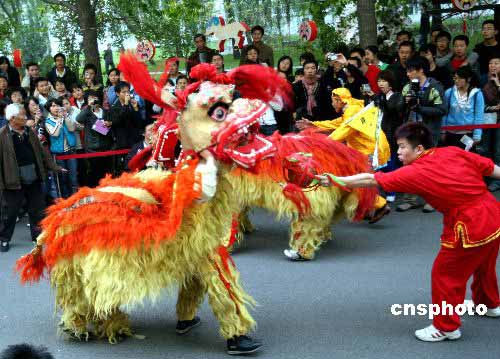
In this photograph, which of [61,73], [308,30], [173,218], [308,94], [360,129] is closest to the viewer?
[173,218]

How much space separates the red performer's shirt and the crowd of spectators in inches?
122

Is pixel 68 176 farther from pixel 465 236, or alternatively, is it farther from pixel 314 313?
pixel 465 236

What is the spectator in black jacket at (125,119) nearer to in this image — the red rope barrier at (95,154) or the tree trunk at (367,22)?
the red rope barrier at (95,154)

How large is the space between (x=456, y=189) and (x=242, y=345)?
1.58m

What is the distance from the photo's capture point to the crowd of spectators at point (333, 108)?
292 inches

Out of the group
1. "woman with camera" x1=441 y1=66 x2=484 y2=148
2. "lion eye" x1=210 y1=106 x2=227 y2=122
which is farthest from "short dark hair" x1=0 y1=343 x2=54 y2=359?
"woman with camera" x1=441 y1=66 x2=484 y2=148

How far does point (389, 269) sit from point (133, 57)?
9.54 ft

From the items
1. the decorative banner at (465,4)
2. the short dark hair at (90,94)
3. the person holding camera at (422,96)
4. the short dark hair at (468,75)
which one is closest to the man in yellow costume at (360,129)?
the person holding camera at (422,96)

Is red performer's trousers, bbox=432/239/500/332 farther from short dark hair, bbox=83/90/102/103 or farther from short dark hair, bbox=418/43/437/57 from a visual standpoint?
short dark hair, bbox=83/90/102/103

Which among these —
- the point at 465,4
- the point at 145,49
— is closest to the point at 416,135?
the point at 465,4

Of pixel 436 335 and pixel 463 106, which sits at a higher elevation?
pixel 463 106

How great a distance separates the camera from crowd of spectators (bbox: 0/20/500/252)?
292 inches

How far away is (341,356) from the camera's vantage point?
4.21 meters

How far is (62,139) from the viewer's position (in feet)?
26.9
